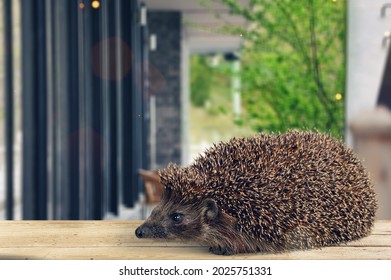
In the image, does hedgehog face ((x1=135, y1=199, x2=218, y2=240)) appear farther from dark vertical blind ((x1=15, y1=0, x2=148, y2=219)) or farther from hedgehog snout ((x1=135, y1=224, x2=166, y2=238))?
dark vertical blind ((x1=15, y1=0, x2=148, y2=219))

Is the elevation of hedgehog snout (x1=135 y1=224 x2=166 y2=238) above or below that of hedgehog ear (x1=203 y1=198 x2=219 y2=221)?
below

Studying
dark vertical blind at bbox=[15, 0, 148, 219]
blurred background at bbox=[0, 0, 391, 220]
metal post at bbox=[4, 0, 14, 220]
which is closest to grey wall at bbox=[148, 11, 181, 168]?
blurred background at bbox=[0, 0, 391, 220]

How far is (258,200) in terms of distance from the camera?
1673mm

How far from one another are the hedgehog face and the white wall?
2539mm

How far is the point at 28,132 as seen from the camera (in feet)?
11.7

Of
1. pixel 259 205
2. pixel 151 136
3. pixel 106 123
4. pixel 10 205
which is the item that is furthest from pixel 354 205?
pixel 151 136

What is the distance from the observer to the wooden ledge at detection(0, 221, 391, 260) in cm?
165

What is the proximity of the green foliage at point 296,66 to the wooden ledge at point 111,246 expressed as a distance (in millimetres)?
3465

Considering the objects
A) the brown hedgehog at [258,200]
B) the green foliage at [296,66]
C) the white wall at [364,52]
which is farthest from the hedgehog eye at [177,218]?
the green foliage at [296,66]

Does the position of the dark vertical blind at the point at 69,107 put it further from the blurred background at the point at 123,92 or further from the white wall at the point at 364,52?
the white wall at the point at 364,52

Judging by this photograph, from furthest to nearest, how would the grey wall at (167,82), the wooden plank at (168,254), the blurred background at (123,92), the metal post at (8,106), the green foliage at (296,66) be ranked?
the grey wall at (167,82) → the green foliage at (296,66) → the blurred background at (123,92) → the metal post at (8,106) → the wooden plank at (168,254)

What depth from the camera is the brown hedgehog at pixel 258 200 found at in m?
1.66

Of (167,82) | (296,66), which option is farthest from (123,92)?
(167,82)
